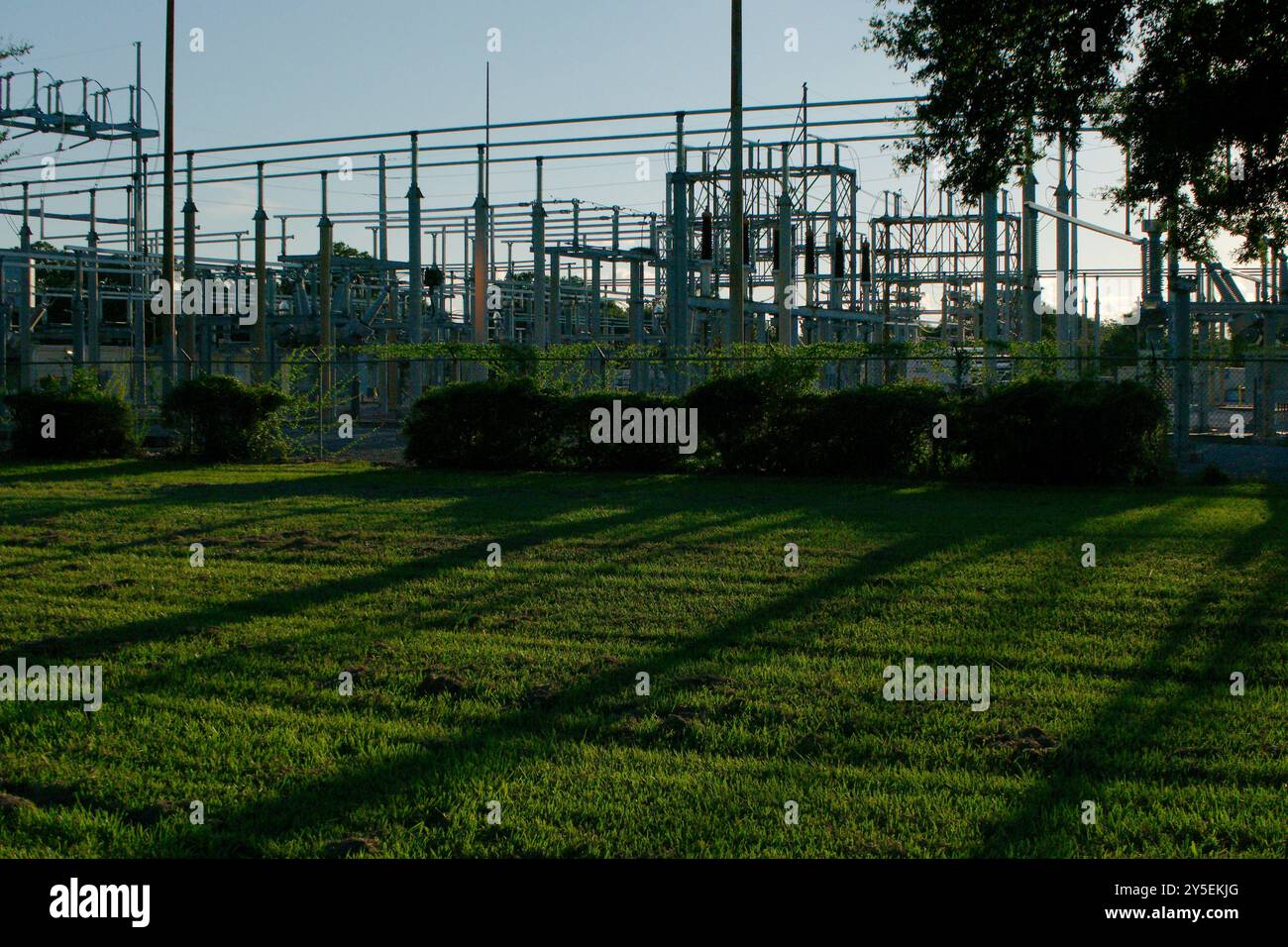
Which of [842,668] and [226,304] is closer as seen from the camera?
[842,668]

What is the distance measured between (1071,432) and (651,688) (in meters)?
10.7

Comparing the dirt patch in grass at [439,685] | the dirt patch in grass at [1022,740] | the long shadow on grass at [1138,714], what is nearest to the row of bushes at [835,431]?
the long shadow on grass at [1138,714]

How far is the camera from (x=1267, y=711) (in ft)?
19.2

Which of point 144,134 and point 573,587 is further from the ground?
point 144,134

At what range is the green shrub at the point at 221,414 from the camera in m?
20.0

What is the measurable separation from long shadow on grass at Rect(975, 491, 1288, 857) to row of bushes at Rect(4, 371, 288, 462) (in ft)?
49.9

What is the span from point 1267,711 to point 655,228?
25963mm

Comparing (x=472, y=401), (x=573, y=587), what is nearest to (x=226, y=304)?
(x=472, y=401)

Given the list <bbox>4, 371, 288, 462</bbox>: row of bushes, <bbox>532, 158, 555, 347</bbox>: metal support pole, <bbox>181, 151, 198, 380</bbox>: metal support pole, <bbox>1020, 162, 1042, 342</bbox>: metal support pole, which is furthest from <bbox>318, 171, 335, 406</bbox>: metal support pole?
<bbox>1020, 162, 1042, 342</bbox>: metal support pole

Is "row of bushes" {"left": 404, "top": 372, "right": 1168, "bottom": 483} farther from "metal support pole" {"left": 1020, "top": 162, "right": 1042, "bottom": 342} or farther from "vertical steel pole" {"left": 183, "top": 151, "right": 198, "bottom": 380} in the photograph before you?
"vertical steel pole" {"left": 183, "top": 151, "right": 198, "bottom": 380}

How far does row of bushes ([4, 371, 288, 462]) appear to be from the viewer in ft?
65.6

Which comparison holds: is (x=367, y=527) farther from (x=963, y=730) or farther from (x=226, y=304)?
(x=226, y=304)

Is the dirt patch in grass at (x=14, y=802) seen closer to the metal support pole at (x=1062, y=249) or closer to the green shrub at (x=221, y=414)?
the green shrub at (x=221, y=414)

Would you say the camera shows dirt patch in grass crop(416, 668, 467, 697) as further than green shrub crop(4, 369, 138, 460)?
No
